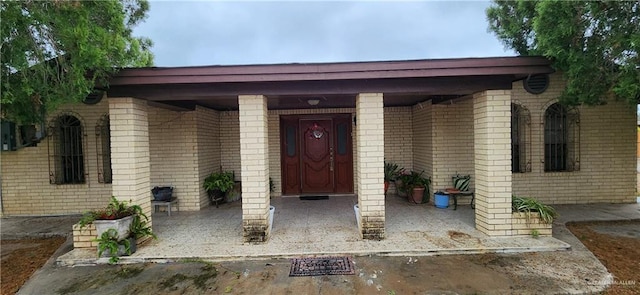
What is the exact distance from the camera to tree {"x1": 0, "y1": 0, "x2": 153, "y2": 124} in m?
3.05

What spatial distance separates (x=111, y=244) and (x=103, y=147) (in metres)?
3.34

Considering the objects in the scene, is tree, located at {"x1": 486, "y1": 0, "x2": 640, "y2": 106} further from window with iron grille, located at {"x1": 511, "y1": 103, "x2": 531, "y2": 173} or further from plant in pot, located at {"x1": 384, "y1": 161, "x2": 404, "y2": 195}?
plant in pot, located at {"x1": 384, "y1": 161, "x2": 404, "y2": 195}

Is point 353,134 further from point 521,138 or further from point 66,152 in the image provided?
point 66,152

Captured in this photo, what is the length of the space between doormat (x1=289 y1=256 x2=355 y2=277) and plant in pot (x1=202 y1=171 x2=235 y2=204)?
3.28 m

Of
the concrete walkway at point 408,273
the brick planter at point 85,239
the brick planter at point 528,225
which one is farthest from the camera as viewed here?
the brick planter at point 528,225

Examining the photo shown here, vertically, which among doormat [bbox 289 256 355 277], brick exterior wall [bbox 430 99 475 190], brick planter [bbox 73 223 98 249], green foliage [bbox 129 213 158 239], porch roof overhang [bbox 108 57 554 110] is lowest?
doormat [bbox 289 256 355 277]

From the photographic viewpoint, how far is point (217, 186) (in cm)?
631

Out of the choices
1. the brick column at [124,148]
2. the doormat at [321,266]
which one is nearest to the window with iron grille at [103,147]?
the brick column at [124,148]

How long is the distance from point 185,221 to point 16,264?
209 cm

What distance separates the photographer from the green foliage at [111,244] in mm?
3641

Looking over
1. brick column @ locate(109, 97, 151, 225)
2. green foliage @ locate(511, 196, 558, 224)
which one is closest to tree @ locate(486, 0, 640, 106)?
green foliage @ locate(511, 196, 558, 224)

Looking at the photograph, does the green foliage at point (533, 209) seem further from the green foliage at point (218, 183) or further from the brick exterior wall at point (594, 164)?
the green foliage at point (218, 183)

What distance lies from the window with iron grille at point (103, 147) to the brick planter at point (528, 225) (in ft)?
24.1

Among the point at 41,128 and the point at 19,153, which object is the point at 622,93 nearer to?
the point at 41,128
